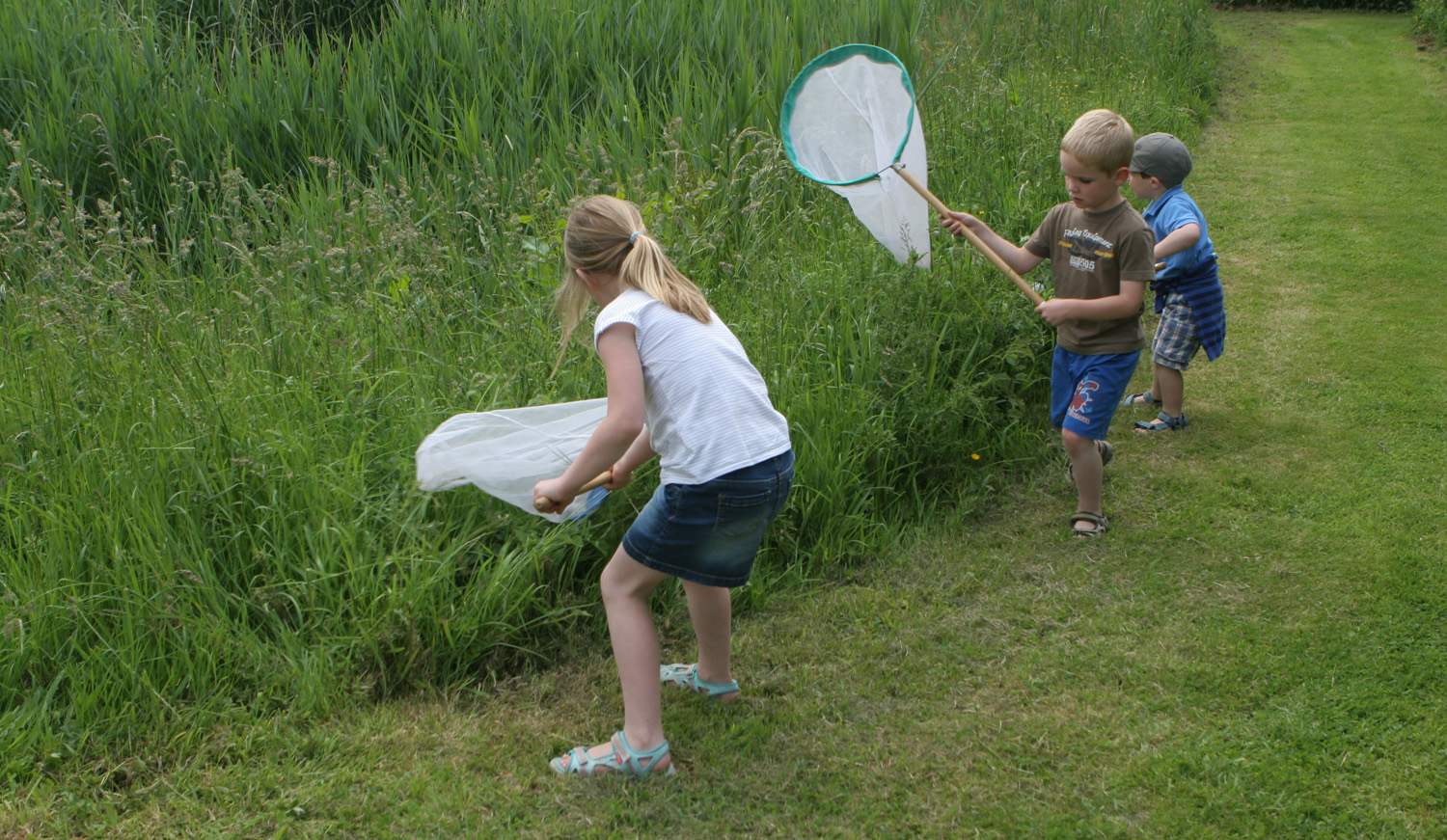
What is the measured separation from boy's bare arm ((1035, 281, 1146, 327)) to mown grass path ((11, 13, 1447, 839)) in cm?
76

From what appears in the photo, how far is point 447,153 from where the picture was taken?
593 centimetres

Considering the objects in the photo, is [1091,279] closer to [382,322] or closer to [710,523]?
[710,523]

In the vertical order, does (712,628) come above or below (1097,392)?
below

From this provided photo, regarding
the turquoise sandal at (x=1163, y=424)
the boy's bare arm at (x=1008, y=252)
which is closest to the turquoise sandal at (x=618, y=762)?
the boy's bare arm at (x=1008, y=252)

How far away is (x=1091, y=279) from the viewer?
140 inches

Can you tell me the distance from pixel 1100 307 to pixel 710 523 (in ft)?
5.63

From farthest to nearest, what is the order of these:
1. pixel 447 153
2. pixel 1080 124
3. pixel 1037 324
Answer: pixel 447 153 → pixel 1037 324 → pixel 1080 124

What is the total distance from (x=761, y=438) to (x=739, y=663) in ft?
2.91

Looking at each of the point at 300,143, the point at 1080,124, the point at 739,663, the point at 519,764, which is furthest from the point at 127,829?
the point at 300,143

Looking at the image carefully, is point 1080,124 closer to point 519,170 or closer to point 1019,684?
point 1019,684

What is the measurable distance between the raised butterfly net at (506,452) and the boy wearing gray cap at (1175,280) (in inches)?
106

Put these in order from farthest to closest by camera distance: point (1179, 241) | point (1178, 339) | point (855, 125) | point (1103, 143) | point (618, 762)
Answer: point (1178, 339), point (1179, 241), point (855, 125), point (1103, 143), point (618, 762)

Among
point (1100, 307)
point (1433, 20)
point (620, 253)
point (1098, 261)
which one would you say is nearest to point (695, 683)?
point (620, 253)

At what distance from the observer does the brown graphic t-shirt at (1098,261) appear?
11.3ft
